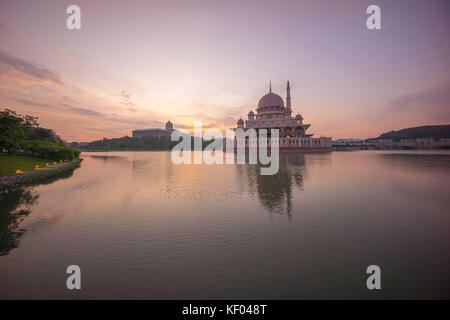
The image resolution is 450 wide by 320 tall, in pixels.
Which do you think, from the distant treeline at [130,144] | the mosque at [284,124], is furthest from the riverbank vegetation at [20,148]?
the distant treeline at [130,144]

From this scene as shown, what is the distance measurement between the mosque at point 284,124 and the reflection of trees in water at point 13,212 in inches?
2820

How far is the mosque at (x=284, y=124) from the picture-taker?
78438 mm

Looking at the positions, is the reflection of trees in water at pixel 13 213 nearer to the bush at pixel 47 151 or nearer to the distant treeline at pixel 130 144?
the bush at pixel 47 151

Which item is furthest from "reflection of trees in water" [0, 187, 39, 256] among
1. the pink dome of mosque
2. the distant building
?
the distant building

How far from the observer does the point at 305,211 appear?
1127 centimetres

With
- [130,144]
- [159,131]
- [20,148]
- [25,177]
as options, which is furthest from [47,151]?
[159,131]

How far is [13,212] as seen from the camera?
38.6ft

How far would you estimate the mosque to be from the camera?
78.4 m

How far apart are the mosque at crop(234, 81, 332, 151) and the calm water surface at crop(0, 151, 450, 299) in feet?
217

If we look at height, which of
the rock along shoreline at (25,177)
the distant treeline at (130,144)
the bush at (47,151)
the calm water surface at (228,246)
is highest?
the distant treeline at (130,144)

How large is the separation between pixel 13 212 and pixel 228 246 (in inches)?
516

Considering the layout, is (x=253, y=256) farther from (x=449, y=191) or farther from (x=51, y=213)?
(x=449, y=191)

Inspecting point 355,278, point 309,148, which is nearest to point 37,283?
point 355,278

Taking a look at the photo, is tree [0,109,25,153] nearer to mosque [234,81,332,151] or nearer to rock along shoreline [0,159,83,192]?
rock along shoreline [0,159,83,192]
